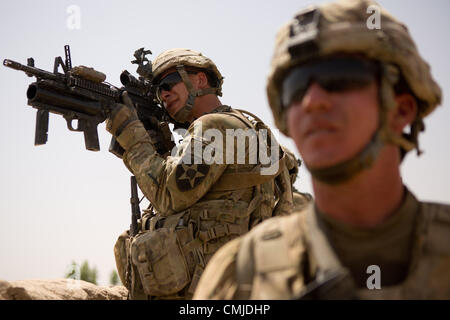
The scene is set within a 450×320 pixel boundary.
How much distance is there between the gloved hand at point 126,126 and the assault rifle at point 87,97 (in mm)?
119

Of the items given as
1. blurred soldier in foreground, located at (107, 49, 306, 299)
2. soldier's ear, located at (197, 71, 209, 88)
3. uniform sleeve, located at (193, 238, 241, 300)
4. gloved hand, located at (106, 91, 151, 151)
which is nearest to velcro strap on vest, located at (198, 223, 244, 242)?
blurred soldier in foreground, located at (107, 49, 306, 299)

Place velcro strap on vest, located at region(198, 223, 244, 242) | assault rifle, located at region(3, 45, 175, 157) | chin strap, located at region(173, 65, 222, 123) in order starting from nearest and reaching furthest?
velcro strap on vest, located at region(198, 223, 244, 242)
assault rifle, located at region(3, 45, 175, 157)
chin strap, located at region(173, 65, 222, 123)

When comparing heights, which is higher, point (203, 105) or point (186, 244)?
point (203, 105)

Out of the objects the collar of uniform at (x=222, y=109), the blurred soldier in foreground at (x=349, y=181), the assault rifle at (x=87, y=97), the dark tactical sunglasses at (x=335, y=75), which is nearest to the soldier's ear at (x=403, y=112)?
the blurred soldier in foreground at (x=349, y=181)

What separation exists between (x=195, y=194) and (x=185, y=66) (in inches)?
57.8

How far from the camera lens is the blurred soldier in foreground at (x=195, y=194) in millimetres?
4773

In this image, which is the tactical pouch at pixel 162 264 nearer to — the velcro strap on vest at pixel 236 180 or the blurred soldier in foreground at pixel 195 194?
the blurred soldier in foreground at pixel 195 194

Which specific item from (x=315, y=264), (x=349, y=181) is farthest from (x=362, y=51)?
(x=315, y=264)

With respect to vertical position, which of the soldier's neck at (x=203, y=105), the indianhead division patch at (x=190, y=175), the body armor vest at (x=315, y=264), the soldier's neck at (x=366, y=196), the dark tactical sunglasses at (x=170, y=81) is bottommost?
the body armor vest at (x=315, y=264)

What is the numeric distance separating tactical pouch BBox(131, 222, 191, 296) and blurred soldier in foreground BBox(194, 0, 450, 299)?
8.98 ft

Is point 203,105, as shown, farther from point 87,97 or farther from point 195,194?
point 195,194

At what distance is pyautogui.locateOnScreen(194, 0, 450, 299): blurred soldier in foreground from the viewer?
1979 millimetres

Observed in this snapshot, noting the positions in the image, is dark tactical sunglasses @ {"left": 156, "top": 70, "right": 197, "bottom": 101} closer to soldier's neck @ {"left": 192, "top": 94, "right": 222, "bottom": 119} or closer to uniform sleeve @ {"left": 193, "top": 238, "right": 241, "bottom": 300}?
soldier's neck @ {"left": 192, "top": 94, "right": 222, "bottom": 119}

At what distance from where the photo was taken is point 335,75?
1998mm
